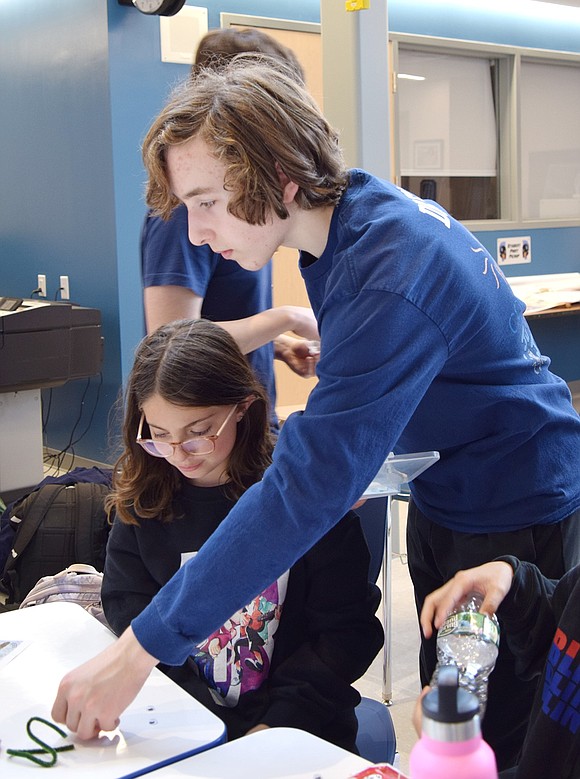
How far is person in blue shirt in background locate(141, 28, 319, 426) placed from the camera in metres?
1.69

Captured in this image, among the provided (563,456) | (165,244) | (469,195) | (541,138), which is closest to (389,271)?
(563,456)

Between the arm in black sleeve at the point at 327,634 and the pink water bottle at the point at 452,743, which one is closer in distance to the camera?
the pink water bottle at the point at 452,743

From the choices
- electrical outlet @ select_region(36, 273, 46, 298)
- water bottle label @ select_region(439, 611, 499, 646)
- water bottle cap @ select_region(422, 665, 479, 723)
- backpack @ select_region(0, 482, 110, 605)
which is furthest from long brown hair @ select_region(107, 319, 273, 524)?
electrical outlet @ select_region(36, 273, 46, 298)

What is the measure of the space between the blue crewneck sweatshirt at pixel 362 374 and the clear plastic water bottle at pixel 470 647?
172mm

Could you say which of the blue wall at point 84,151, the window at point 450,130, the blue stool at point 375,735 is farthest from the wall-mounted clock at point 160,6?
the blue stool at point 375,735

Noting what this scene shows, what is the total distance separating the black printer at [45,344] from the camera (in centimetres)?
408

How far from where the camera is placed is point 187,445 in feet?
5.29

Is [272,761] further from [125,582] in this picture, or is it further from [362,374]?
[125,582]

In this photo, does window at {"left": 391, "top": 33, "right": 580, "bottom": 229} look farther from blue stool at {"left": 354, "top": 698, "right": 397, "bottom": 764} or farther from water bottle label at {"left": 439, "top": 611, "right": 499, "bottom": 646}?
water bottle label at {"left": 439, "top": 611, "right": 499, "bottom": 646}

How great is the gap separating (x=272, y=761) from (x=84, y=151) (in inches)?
168

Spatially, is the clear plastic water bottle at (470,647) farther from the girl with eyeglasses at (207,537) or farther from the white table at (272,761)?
the girl with eyeglasses at (207,537)

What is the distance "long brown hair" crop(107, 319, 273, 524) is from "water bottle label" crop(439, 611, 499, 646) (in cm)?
64

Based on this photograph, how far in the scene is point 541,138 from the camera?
262 inches

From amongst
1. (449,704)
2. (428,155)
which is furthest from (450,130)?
(449,704)
